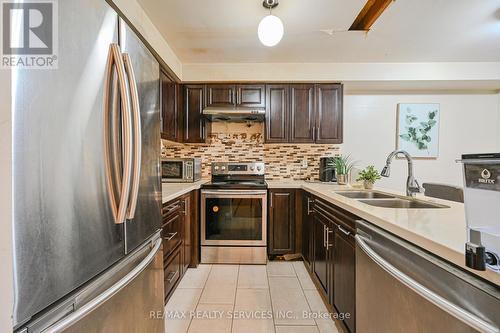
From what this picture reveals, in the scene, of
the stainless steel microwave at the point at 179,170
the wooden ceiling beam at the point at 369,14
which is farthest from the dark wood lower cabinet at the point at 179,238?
the wooden ceiling beam at the point at 369,14

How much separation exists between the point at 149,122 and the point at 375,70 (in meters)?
2.97

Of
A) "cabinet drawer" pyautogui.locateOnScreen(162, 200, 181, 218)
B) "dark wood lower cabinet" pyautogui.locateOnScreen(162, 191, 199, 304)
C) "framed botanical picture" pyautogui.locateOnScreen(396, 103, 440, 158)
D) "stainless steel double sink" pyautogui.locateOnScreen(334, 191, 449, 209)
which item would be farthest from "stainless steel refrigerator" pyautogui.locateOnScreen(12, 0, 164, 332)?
"framed botanical picture" pyautogui.locateOnScreen(396, 103, 440, 158)

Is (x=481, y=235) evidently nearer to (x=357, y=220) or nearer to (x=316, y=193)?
(x=357, y=220)

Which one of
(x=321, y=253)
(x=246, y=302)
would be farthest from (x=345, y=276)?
(x=246, y=302)

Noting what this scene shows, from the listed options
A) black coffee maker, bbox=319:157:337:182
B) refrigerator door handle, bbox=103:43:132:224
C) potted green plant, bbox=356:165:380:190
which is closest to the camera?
refrigerator door handle, bbox=103:43:132:224

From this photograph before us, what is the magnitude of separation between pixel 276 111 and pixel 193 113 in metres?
1.05

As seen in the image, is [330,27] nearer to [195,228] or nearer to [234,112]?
[234,112]

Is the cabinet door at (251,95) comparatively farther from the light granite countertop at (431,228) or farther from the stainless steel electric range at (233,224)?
the light granite countertop at (431,228)

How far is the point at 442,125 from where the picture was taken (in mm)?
3510

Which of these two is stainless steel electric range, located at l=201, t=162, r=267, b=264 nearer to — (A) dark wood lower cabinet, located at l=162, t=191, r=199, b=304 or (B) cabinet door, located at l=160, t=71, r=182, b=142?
(A) dark wood lower cabinet, located at l=162, t=191, r=199, b=304

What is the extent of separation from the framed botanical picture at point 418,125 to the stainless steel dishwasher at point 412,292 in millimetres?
2795

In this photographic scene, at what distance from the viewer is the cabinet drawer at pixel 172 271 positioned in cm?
188

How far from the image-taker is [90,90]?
2.30ft

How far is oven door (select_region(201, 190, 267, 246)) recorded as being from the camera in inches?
107
